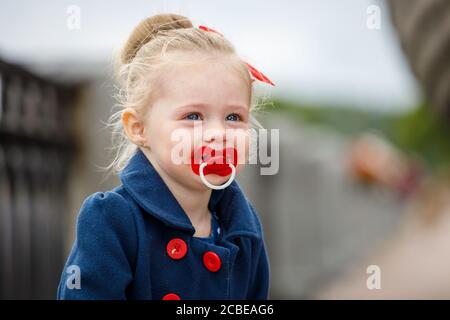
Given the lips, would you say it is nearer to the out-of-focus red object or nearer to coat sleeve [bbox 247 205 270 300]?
coat sleeve [bbox 247 205 270 300]

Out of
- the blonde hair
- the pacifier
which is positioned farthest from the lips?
the blonde hair

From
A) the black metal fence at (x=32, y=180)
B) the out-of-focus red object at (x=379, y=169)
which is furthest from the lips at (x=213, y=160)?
the out-of-focus red object at (x=379, y=169)

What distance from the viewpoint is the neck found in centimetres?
91

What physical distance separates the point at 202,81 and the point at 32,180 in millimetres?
1459

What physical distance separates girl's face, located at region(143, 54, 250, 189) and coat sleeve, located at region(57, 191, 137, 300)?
96 millimetres

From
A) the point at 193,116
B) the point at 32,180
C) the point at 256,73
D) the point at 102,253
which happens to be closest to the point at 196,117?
the point at 193,116

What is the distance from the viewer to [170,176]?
907 mm

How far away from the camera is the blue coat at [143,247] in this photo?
2.74ft

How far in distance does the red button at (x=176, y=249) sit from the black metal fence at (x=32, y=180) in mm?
1138

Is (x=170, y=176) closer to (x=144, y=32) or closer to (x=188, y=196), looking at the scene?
(x=188, y=196)

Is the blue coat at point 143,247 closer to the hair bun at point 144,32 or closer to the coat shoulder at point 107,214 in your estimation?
the coat shoulder at point 107,214

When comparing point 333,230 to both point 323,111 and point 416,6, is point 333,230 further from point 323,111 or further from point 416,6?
point 323,111

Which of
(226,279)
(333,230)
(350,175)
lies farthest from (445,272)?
(226,279)
